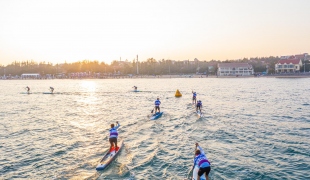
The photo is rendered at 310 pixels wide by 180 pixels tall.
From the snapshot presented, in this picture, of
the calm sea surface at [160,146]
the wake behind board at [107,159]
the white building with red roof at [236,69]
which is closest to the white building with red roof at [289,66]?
the white building with red roof at [236,69]

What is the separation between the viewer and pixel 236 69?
548ft

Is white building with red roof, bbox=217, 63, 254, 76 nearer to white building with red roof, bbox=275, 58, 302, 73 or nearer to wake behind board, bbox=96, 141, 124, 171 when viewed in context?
white building with red roof, bbox=275, 58, 302, 73

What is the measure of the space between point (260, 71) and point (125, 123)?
165970 millimetres

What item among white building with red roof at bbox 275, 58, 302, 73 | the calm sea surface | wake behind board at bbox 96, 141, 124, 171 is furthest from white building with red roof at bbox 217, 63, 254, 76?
wake behind board at bbox 96, 141, 124, 171

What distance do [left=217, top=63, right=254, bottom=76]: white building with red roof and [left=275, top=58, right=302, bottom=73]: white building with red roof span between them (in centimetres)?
1743

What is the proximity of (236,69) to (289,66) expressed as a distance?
32370mm

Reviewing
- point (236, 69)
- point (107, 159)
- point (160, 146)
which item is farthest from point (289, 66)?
point (107, 159)

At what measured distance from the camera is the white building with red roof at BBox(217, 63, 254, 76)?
165875 mm

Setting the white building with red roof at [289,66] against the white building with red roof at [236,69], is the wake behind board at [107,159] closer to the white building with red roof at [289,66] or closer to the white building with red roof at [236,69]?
the white building with red roof at [236,69]

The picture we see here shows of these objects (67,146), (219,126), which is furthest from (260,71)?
(67,146)

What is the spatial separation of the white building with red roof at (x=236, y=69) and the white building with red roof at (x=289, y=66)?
686 inches

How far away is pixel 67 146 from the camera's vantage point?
66.8ft

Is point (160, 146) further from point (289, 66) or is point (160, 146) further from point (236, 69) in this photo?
point (289, 66)

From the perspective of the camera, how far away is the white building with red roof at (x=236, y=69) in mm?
165875
